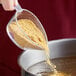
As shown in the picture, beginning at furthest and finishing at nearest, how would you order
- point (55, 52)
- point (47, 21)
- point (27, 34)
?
point (47, 21) → point (55, 52) → point (27, 34)

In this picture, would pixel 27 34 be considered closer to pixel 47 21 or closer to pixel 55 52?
pixel 55 52

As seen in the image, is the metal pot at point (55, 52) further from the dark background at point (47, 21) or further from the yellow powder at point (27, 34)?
the dark background at point (47, 21)

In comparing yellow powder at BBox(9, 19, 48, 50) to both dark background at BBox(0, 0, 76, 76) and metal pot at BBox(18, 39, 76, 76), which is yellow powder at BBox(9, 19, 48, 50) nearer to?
metal pot at BBox(18, 39, 76, 76)

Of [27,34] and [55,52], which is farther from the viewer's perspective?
[55,52]

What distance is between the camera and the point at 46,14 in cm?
130

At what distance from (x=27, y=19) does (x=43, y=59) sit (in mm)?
162

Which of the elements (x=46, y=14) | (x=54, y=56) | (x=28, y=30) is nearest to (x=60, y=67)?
(x=54, y=56)

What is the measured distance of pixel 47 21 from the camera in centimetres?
131

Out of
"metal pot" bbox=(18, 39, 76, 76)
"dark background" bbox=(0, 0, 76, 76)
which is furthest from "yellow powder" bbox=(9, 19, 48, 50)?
"dark background" bbox=(0, 0, 76, 76)

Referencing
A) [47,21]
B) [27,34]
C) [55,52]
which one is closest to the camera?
[27,34]

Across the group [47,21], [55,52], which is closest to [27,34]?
[55,52]

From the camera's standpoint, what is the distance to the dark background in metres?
1.29

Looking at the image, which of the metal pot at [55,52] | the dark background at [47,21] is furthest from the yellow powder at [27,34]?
the dark background at [47,21]

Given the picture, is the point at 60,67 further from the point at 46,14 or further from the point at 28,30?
the point at 46,14
